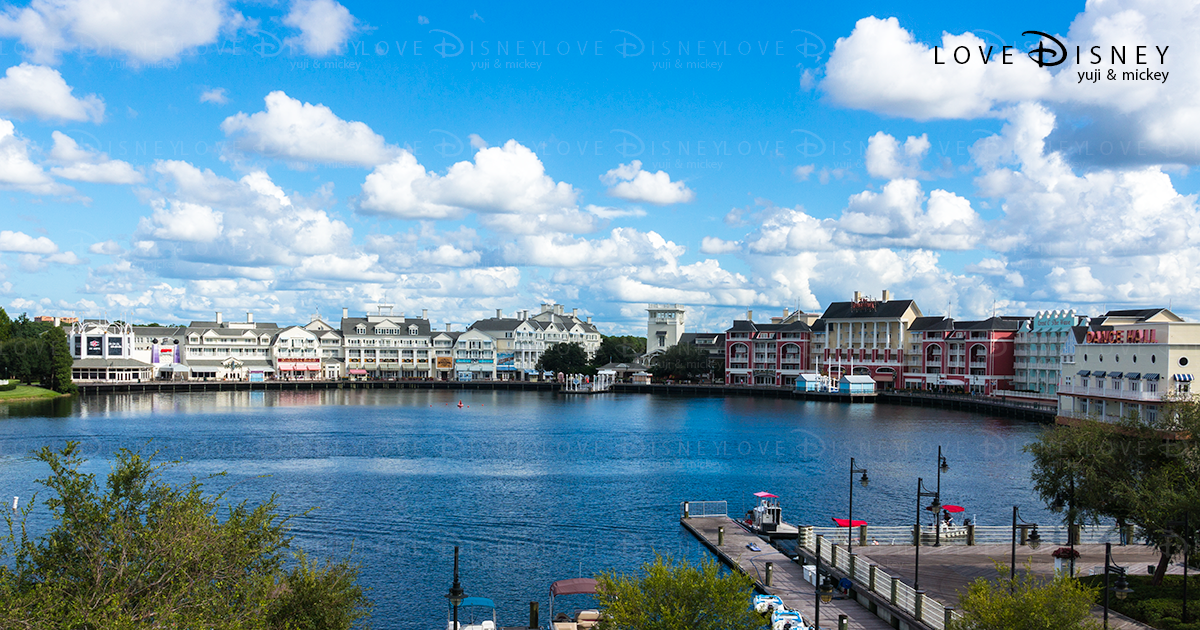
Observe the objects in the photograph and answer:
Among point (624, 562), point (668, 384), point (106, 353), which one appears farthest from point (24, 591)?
point (106, 353)

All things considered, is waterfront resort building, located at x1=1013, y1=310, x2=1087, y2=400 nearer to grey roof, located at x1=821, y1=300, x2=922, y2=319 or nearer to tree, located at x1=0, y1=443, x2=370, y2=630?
grey roof, located at x1=821, y1=300, x2=922, y2=319

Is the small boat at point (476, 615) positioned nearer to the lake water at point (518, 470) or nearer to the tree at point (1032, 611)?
the lake water at point (518, 470)

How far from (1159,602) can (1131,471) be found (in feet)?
15.3

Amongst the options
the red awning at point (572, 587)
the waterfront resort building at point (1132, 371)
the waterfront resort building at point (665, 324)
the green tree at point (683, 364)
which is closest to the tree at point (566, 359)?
the green tree at point (683, 364)

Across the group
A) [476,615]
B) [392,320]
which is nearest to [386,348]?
[392,320]

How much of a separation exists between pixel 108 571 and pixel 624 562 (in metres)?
21.4

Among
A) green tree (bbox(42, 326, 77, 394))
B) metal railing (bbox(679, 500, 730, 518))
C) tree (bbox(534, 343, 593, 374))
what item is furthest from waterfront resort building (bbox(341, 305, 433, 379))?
metal railing (bbox(679, 500, 730, 518))

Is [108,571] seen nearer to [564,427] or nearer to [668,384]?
[564,427]

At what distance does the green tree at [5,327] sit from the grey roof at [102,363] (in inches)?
440

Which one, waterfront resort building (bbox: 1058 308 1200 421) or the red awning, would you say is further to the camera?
waterfront resort building (bbox: 1058 308 1200 421)

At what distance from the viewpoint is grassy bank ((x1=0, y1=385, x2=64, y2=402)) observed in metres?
107

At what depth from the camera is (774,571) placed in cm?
3191

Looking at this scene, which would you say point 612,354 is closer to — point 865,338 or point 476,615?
point 865,338

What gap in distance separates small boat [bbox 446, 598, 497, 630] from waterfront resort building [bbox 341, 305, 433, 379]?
135495 millimetres
